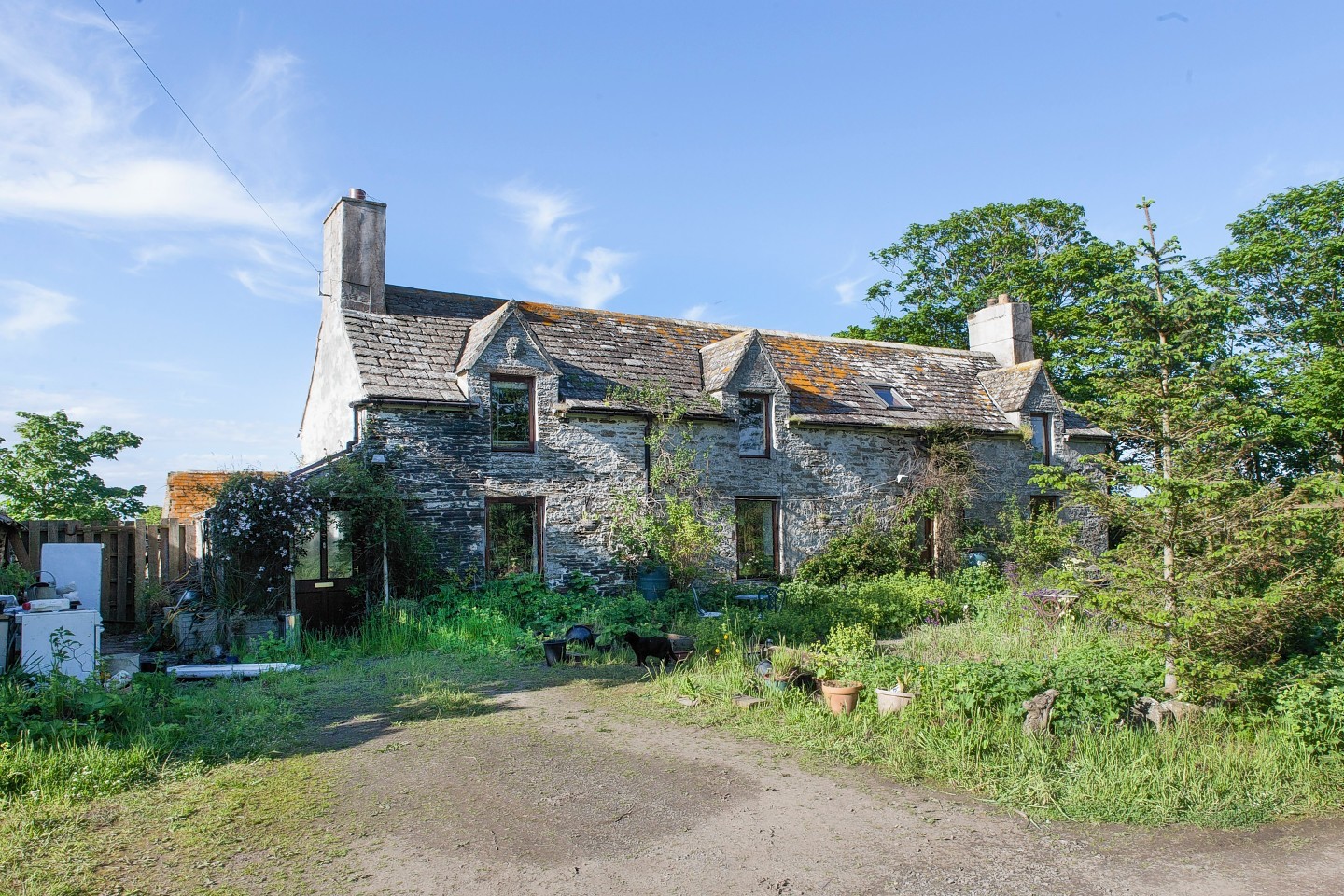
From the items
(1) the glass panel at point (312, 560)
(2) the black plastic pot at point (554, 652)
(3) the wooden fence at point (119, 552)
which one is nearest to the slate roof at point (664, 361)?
(1) the glass panel at point (312, 560)

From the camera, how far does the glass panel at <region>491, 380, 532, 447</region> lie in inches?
664

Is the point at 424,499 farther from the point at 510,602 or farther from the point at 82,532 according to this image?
the point at 82,532

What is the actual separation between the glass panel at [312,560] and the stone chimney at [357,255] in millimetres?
4860

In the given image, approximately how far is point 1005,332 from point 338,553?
19.2 metres

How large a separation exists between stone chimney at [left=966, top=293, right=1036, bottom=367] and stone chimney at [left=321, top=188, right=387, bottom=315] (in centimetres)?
1693

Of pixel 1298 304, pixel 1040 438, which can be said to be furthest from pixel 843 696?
pixel 1298 304

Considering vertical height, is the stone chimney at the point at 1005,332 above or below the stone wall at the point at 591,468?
above

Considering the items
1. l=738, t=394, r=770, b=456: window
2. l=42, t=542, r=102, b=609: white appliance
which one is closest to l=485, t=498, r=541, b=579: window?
l=738, t=394, r=770, b=456: window

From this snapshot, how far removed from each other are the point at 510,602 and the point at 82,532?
808 cm

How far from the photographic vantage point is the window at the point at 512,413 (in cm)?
1686

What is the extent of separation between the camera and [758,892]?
4992mm

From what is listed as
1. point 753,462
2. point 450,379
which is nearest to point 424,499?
point 450,379

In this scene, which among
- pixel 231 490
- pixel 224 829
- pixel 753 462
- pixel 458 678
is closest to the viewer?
pixel 224 829

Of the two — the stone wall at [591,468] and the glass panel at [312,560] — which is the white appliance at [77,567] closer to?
the glass panel at [312,560]
